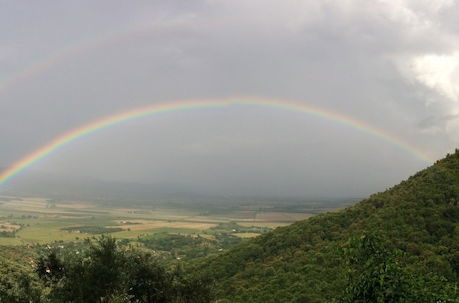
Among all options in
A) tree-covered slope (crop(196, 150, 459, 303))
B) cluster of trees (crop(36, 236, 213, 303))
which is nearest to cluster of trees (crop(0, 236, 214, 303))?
cluster of trees (crop(36, 236, 213, 303))

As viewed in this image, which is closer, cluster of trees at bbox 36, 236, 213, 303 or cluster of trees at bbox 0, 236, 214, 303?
cluster of trees at bbox 0, 236, 214, 303

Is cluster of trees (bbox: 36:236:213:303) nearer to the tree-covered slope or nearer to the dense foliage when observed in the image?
the dense foliage

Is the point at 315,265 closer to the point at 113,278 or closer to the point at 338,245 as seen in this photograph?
the point at 338,245

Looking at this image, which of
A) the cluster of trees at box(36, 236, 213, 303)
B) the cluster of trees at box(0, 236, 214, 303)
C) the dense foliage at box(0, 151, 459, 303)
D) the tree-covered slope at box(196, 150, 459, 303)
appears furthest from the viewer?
the tree-covered slope at box(196, 150, 459, 303)

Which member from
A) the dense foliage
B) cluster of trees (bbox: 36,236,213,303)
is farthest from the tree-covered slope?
cluster of trees (bbox: 36,236,213,303)

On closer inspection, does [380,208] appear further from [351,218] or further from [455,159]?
[455,159]

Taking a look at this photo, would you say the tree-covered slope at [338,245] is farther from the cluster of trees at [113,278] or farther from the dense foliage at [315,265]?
the cluster of trees at [113,278]

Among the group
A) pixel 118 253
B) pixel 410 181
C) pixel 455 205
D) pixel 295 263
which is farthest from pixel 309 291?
pixel 410 181

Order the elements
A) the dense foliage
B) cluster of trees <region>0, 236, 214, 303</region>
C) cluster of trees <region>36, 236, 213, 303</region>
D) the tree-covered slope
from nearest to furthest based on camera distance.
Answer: the dense foliage, cluster of trees <region>0, 236, 214, 303</region>, cluster of trees <region>36, 236, 213, 303</region>, the tree-covered slope
